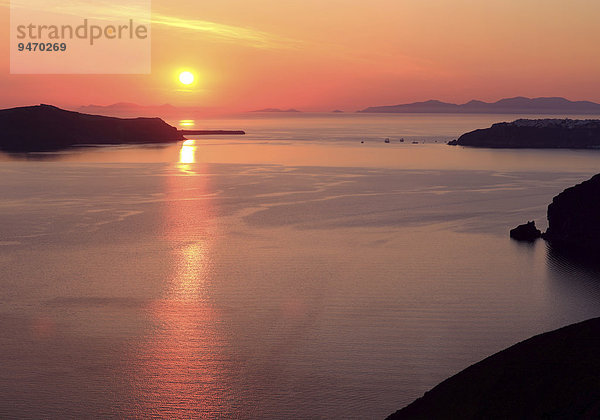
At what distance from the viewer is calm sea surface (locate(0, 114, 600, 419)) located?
2681 centimetres

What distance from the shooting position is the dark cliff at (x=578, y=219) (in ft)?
189

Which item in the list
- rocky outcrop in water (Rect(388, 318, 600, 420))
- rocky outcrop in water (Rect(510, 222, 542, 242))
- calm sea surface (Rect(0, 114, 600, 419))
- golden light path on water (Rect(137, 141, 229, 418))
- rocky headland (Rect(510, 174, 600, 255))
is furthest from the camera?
rocky outcrop in water (Rect(510, 222, 542, 242))

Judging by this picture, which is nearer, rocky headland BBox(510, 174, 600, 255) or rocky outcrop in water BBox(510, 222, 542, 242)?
rocky headland BBox(510, 174, 600, 255)

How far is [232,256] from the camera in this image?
51.5 metres

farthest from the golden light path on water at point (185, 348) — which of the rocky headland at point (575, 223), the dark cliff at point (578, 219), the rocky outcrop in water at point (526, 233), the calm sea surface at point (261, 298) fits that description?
the dark cliff at point (578, 219)

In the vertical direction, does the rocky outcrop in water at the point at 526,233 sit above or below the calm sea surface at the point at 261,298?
above

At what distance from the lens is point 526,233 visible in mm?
60156

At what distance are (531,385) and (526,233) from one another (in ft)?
134

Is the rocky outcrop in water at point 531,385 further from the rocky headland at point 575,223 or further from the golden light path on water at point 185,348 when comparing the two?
the rocky headland at point 575,223

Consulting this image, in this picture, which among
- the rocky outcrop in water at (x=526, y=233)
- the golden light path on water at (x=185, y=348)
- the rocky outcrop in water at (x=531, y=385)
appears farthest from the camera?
the rocky outcrop in water at (x=526, y=233)

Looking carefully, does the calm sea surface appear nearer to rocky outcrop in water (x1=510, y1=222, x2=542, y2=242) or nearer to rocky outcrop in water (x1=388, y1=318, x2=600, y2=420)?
rocky outcrop in water (x1=510, y1=222, x2=542, y2=242)

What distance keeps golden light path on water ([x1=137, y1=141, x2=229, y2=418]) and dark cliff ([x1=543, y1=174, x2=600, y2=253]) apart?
29.9 m

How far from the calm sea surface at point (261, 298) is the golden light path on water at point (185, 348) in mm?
108

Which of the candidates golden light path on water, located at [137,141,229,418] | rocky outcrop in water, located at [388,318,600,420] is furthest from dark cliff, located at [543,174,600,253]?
rocky outcrop in water, located at [388,318,600,420]
